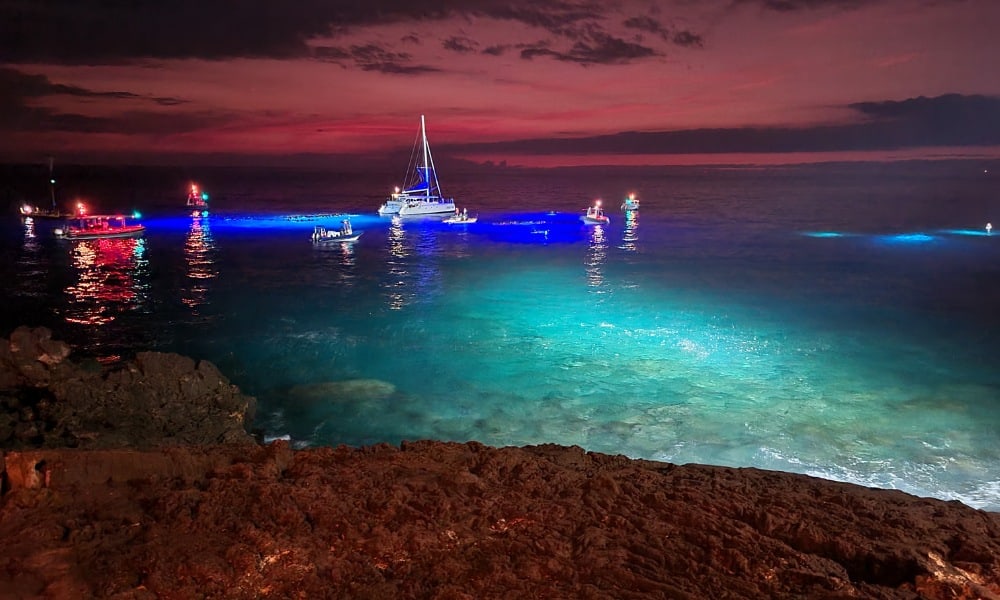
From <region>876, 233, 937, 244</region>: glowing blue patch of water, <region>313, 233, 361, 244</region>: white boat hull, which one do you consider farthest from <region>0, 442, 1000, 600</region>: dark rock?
<region>876, 233, 937, 244</region>: glowing blue patch of water

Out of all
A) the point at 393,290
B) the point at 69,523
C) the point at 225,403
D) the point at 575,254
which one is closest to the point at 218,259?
the point at 393,290

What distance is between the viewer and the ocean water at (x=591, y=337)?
15.2 metres

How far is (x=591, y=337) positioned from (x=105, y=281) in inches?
1108

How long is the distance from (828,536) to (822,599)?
1067mm

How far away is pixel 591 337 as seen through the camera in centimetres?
2438

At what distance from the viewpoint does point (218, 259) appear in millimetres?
45562

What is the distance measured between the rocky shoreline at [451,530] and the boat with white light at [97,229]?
2238 inches

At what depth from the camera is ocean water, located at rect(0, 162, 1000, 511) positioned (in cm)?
1516

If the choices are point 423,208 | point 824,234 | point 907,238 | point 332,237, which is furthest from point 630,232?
point 332,237

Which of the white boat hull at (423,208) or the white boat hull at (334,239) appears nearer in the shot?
the white boat hull at (334,239)

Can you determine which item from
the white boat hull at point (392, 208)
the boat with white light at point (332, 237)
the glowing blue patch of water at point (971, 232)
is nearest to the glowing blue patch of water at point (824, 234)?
the glowing blue patch of water at point (971, 232)

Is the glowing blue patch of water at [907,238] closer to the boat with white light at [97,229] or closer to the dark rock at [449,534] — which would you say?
the dark rock at [449,534]

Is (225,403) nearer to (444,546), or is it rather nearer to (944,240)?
(444,546)

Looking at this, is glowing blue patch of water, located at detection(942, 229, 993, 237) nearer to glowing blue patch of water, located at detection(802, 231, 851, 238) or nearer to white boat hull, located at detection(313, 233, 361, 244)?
glowing blue patch of water, located at detection(802, 231, 851, 238)
